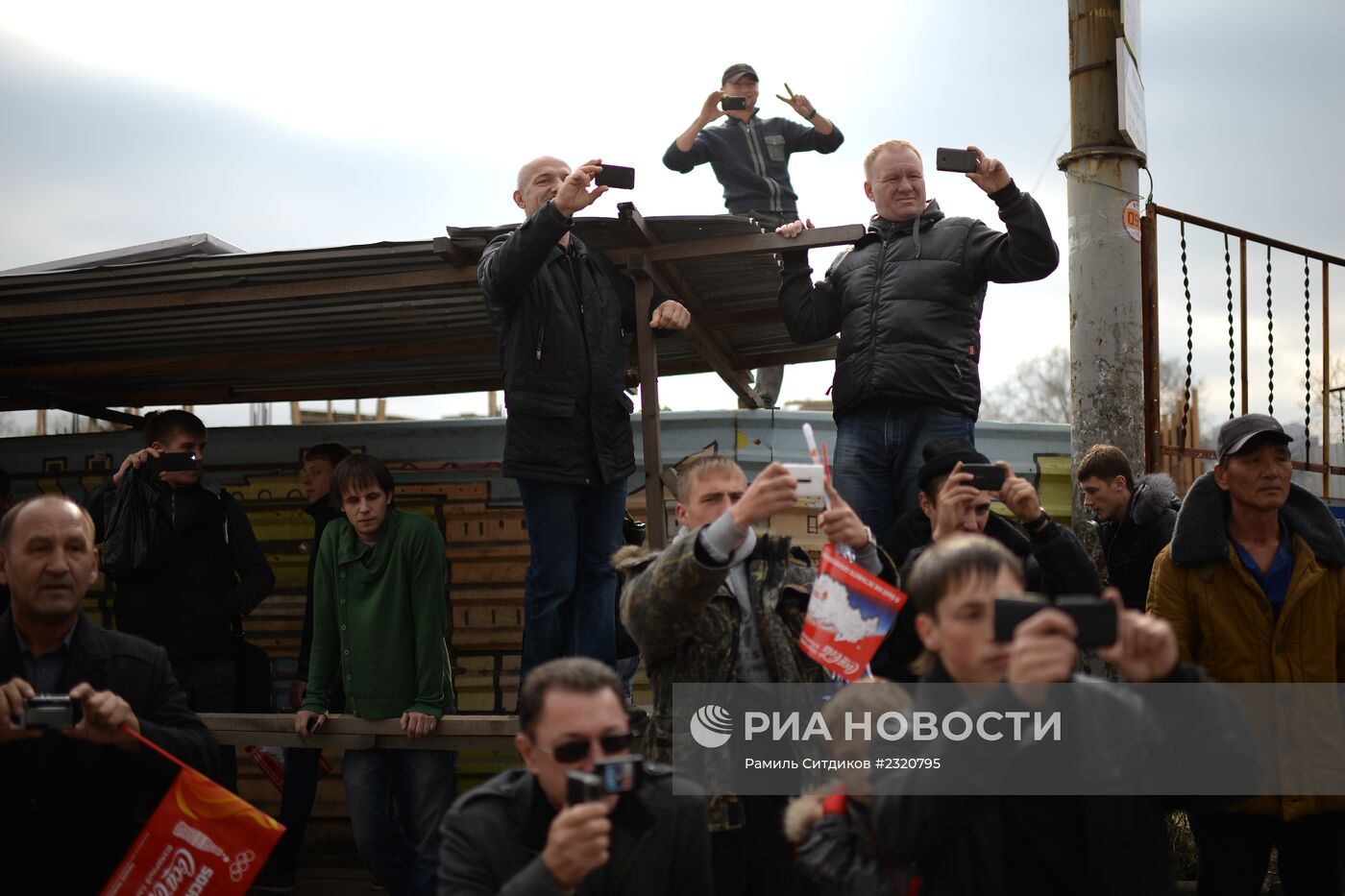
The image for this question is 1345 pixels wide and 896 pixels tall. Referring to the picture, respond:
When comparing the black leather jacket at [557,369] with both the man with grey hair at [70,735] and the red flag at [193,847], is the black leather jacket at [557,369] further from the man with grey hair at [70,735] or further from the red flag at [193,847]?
the red flag at [193,847]

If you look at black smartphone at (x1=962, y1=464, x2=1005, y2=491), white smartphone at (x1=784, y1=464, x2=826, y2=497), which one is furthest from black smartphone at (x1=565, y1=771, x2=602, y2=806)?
black smartphone at (x1=962, y1=464, x2=1005, y2=491)

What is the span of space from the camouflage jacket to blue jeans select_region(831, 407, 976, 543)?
4.06 ft

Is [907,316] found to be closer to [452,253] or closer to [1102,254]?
[1102,254]

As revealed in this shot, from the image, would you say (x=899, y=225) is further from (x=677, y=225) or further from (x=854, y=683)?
(x=854, y=683)

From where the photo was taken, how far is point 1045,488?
9094 mm

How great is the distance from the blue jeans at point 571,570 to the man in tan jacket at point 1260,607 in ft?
7.24

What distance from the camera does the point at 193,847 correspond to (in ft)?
12.0

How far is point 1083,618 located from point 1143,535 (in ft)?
11.4

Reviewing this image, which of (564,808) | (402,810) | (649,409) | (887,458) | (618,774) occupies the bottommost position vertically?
(402,810)

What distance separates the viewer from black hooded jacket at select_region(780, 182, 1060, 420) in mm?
5000

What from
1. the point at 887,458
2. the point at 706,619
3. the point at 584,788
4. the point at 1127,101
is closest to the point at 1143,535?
the point at 887,458

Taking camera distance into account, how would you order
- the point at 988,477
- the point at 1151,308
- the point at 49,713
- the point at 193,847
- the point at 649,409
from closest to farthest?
1. the point at 49,713
2. the point at 193,847
3. the point at 988,477
4. the point at 649,409
5. the point at 1151,308

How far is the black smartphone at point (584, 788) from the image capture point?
108 inches

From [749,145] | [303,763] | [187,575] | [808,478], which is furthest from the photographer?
[749,145]
